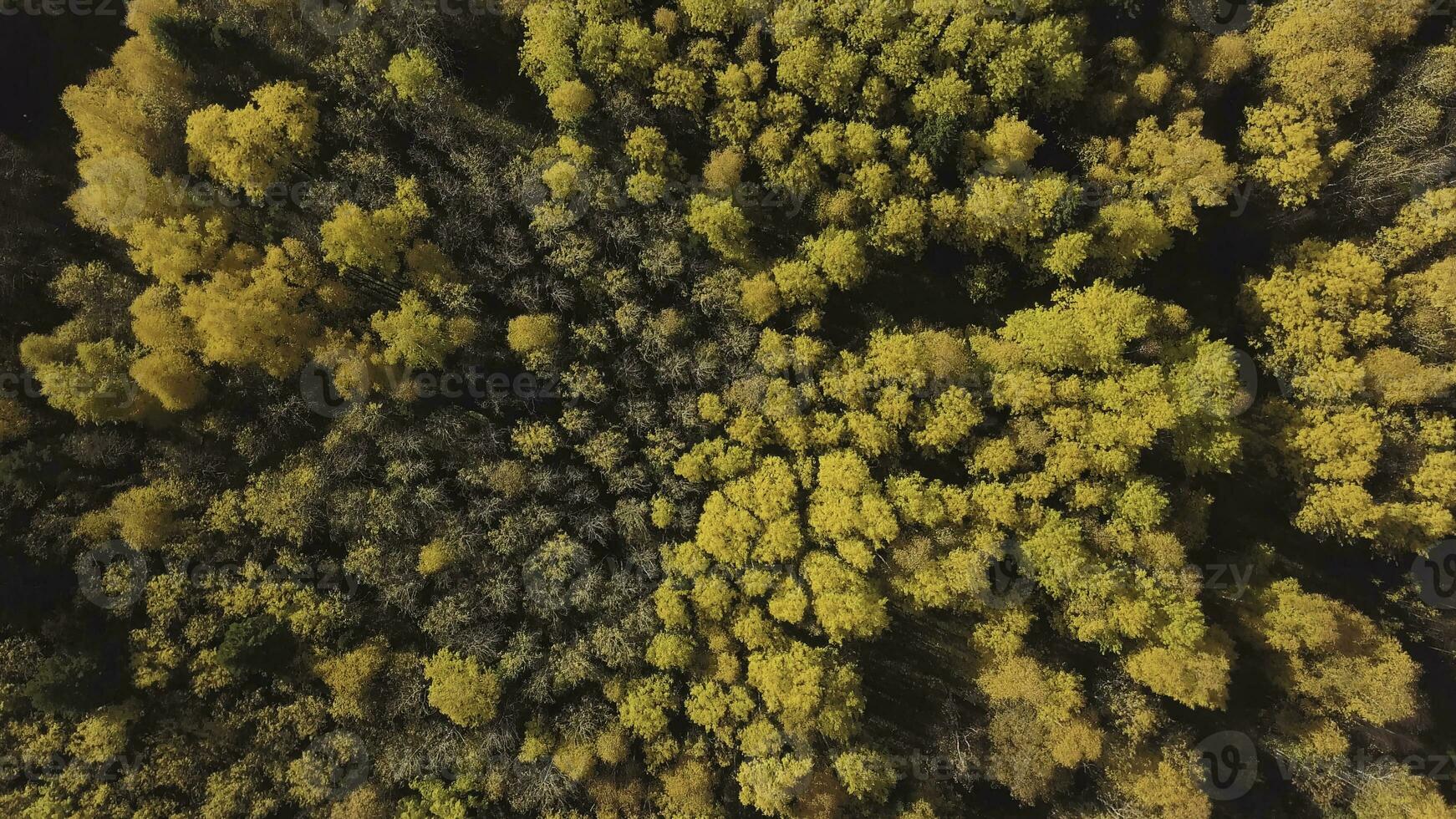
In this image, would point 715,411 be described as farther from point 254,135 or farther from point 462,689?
point 254,135

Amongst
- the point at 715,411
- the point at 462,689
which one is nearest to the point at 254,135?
the point at 715,411

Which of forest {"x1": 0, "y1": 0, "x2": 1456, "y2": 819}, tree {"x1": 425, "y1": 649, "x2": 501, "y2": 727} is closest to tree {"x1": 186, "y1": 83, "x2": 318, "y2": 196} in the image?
forest {"x1": 0, "y1": 0, "x2": 1456, "y2": 819}

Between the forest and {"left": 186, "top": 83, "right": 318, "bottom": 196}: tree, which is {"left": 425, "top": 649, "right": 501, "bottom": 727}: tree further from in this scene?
{"left": 186, "top": 83, "right": 318, "bottom": 196}: tree

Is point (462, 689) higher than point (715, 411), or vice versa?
point (715, 411)

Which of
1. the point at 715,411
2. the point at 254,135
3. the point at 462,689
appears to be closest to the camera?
the point at 462,689

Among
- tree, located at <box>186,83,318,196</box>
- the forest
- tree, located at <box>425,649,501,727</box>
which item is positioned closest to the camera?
tree, located at <box>425,649,501,727</box>

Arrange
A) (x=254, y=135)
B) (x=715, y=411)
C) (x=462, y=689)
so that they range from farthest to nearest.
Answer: (x=715, y=411), (x=254, y=135), (x=462, y=689)

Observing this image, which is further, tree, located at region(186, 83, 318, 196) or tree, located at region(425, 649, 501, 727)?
tree, located at region(186, 83, 318, 196)

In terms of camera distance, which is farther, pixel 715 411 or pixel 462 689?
pixel 715 411

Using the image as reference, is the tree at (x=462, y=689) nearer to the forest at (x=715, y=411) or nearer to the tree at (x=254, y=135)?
the forest at (x=715, y=411)
